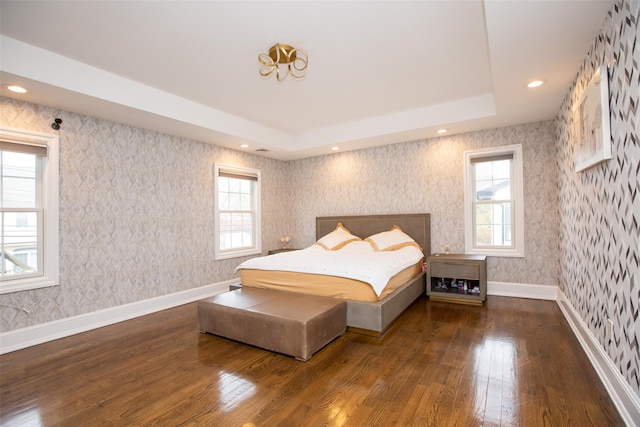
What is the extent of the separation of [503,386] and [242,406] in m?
1.75

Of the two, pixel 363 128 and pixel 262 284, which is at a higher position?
pixel 363 128

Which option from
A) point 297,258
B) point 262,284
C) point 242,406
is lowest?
point 242,406

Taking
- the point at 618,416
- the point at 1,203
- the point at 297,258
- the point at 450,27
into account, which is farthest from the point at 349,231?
the point at 1,203

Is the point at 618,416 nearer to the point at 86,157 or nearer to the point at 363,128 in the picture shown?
the point at 363,128

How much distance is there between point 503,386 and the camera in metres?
2.13

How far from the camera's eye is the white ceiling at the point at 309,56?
2244 millimetres

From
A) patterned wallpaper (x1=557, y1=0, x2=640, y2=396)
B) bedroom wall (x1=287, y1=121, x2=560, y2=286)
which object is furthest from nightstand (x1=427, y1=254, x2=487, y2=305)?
patterned wallpaper (x1=557, y1=0, x2=640, y2=396)

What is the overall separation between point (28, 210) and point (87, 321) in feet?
4.35

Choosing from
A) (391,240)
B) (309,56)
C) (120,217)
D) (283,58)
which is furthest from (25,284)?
(391,240)

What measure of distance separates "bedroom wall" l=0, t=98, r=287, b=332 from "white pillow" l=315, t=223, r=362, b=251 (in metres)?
1.73

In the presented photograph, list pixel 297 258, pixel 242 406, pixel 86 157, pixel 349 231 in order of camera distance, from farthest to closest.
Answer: pixel 349 231 < pixel 297 258 < pixel 86 157 < pixel 242 406

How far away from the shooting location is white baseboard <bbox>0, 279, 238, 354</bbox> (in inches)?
117

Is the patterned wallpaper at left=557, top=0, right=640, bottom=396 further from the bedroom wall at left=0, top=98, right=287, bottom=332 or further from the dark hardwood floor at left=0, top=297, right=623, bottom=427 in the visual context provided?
the bedroom wall at left=0, top=98, right=287, bottom=332

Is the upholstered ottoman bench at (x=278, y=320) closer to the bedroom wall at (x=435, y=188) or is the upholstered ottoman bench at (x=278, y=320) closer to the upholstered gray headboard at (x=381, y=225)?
the upholstered gray headboard at (x=381, y=225)
